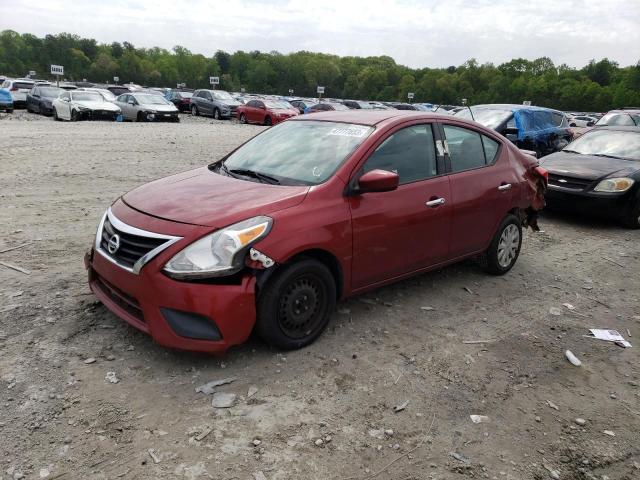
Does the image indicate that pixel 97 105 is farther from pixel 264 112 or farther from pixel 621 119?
pixel 621 119

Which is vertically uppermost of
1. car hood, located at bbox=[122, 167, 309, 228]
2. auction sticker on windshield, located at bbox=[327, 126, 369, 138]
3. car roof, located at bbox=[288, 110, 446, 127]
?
car roof, located at bbox=[288, 110, 446, 127]

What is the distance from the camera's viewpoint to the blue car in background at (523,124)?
11.9 meters

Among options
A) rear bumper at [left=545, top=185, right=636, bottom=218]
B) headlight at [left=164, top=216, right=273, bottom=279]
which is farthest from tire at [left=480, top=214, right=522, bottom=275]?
headlight at [left=164, top=216, right=273, bottom=279]

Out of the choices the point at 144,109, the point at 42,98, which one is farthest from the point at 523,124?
the point at 42,98

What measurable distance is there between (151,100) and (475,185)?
22.1 metres

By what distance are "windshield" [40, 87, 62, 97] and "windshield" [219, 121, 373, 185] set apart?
22775 millimetres

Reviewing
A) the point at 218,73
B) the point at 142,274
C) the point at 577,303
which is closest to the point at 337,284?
the point at 142,274

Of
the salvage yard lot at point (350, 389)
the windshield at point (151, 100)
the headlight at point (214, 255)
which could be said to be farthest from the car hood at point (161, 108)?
the headlight at point (214, 255)

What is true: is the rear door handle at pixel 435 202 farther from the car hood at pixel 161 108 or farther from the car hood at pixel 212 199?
the car hood at pixel 161 108

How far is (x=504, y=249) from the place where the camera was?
Answer: 220 inches

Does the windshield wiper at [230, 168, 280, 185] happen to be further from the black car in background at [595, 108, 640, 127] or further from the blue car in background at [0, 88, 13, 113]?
the blue car in background at [0, 88, 13, 113]

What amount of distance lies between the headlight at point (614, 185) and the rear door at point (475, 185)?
3226mm

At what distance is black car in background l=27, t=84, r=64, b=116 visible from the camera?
23.6 meters

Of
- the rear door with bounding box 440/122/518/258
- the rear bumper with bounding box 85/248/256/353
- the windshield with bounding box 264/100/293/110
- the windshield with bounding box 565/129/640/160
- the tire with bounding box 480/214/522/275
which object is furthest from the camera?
the windshield with bounding box 264/100/293/110
